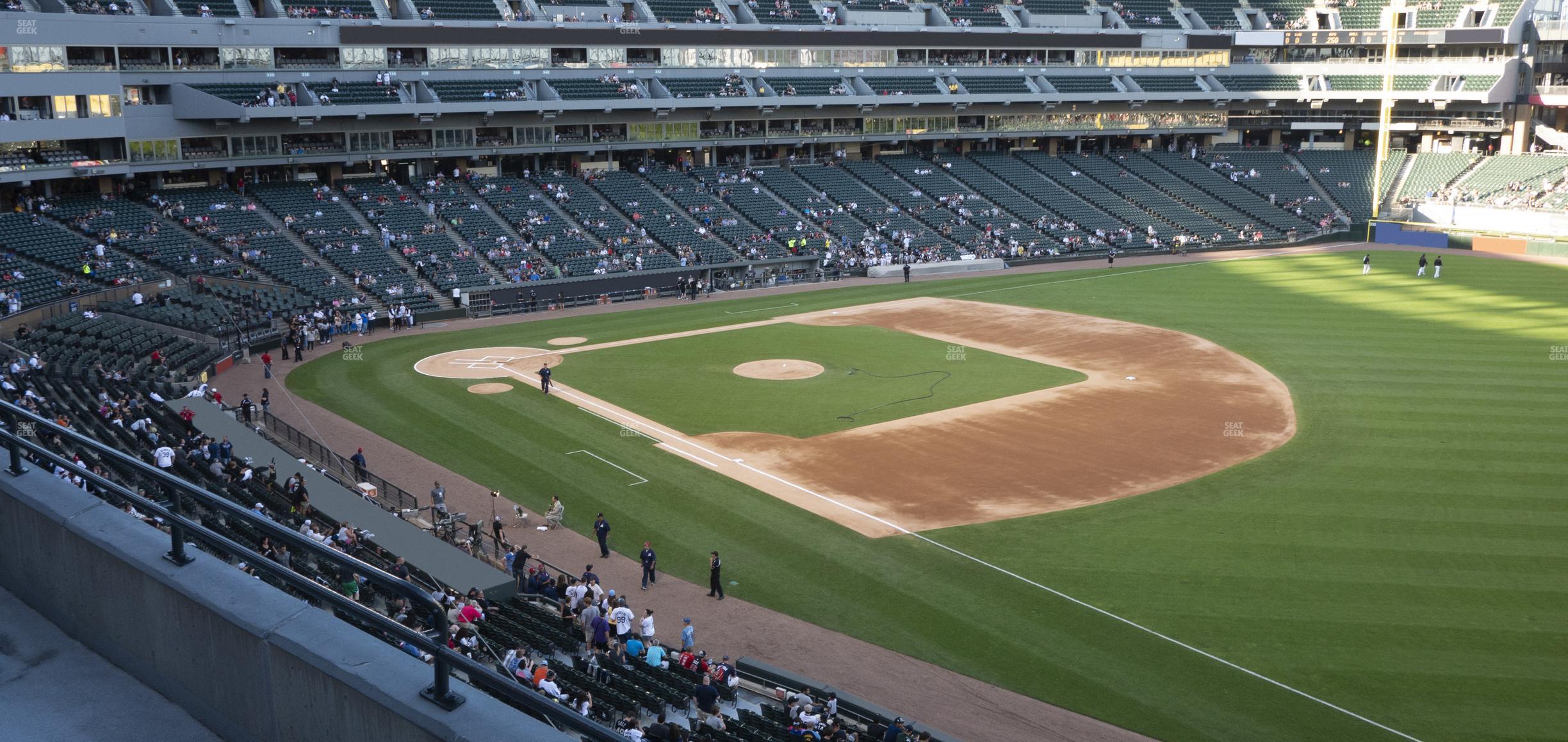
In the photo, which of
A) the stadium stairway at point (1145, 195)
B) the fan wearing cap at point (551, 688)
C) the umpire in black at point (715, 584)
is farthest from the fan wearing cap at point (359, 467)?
the stadium stairway at point (1145, 195)

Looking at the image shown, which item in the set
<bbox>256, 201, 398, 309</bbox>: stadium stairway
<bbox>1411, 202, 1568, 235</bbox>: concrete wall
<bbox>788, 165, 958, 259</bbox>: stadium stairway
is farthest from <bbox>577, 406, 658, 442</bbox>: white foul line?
<bbox>1411, 202, 1568, 235</bbox>: concrete wall

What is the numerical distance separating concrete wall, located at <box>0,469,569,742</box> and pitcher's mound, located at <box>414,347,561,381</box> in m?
36.3

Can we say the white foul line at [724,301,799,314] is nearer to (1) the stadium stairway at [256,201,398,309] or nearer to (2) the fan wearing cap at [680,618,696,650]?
→ (1) the stadium stairway at [256,201,398,309]

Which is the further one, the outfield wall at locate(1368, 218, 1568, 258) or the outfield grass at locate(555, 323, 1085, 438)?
the outfield wall at locate(1368, 218, 1568, 258)

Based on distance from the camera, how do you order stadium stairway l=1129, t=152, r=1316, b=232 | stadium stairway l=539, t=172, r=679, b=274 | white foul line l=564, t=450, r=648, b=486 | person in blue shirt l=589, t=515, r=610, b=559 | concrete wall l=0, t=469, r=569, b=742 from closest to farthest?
concrete wall l=0, t=469, r=569, b=742, person in blue shirt l=589, t=515, r=610, b=559, white foul line l=564, t=450, r=648, b=486, stadium stairway l=539, t=172, r=679, b=274, stadium stairway l=1129, t=152, r=1316, b=232

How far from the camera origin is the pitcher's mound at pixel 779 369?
43.4 meters

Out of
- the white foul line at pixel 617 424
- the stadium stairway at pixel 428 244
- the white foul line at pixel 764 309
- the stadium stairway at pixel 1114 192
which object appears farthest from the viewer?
the stadium stairway at pixel 1114 192

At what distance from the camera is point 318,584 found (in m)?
5.64

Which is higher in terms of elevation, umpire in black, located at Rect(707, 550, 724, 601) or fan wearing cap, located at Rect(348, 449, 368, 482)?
fan wearing cap, located at Rect(348, 449, 368, 482)

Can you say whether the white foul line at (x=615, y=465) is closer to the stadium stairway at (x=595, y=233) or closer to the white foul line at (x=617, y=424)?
the white foul line at (x=617, y=424)

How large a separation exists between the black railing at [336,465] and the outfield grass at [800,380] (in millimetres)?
9844

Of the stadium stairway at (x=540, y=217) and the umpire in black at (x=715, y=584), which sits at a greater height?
the stadium stairway at (x=540, y=217)

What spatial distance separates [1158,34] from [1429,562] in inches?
3059

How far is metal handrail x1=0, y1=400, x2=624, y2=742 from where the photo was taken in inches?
173
